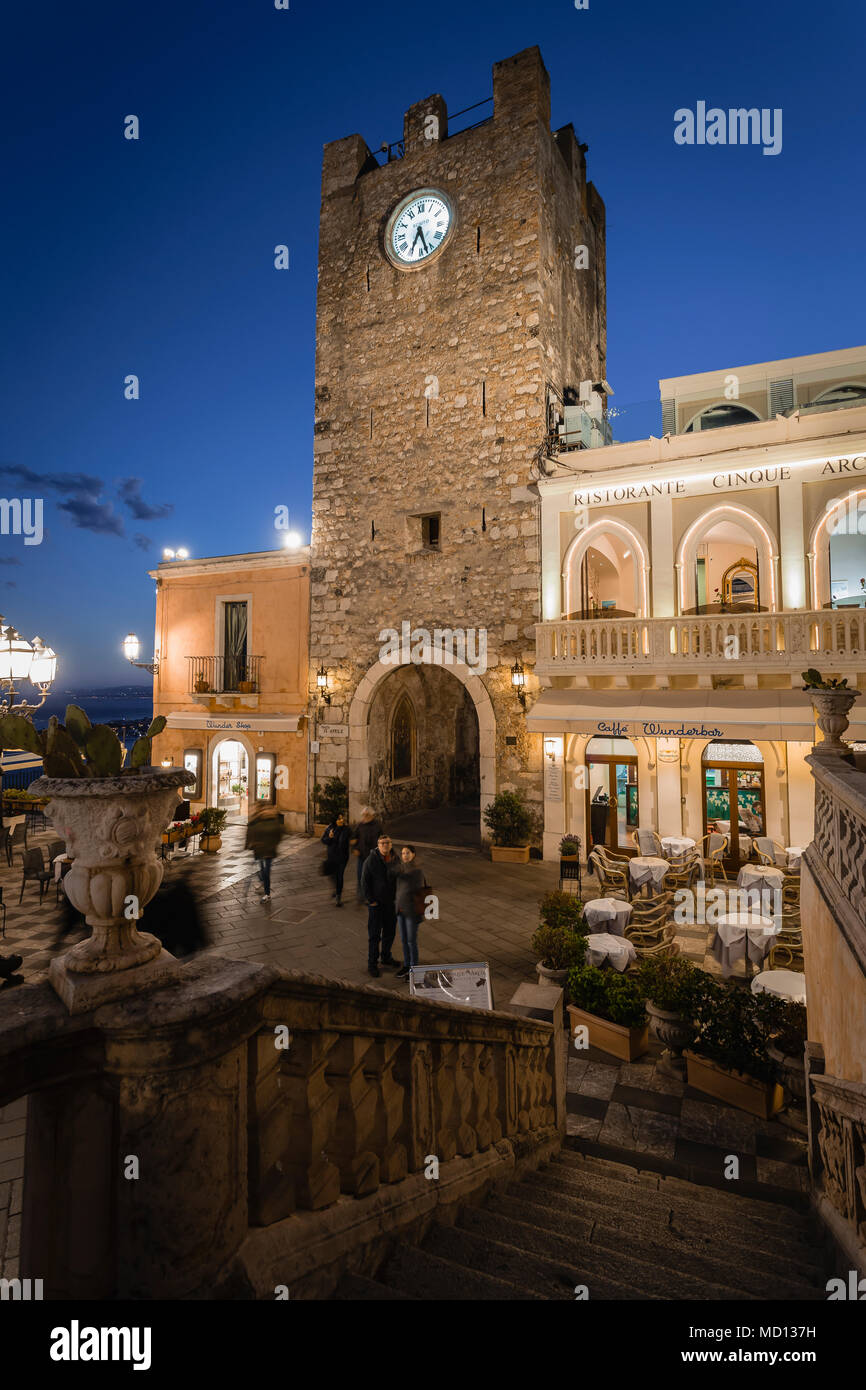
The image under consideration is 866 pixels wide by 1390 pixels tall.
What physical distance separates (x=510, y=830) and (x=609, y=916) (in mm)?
4901

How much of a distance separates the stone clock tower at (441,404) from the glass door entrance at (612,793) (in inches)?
44.9

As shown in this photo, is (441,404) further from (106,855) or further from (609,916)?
(106,855)

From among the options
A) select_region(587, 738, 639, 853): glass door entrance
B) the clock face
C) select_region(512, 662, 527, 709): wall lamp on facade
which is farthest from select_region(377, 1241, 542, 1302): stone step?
the clock face

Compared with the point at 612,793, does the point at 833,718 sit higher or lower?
higher

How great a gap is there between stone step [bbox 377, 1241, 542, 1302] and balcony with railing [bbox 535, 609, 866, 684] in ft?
33.6

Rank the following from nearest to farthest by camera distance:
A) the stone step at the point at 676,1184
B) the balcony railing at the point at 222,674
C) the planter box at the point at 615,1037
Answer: the stone step at the point at 676,1184, the planter box at the point at 615,1037, the balcony railing at the point at 222,674

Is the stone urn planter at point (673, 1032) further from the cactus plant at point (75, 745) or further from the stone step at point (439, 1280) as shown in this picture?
the cactus plant at point (75, 745)

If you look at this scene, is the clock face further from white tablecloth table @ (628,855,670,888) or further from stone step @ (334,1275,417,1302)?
stone step @ (334,1275,417,1302)

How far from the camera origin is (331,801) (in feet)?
49.3

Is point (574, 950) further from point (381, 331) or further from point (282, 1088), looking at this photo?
point (381, 331)

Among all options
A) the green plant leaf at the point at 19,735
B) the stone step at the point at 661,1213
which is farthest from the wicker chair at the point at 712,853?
the green plant leaf at the point at 19,735

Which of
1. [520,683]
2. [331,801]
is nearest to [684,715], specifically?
[520,683]

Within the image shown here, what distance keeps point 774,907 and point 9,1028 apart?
9.06 metres

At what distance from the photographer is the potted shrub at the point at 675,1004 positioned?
5660mm
